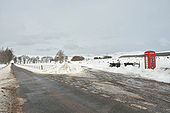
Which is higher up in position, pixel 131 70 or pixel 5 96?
pixel 131 70

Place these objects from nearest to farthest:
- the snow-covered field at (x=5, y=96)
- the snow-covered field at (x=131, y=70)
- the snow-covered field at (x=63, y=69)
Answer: the snow-covered field at (x=5, y=96)
the snow-covered field at (x=131, y=70)
the snow-covered field at (x=63, y=69)

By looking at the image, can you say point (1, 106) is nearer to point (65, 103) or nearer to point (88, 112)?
point (65, 103)

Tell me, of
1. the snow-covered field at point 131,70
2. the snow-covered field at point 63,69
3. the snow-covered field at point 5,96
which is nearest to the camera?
the snow-covered field at point 5,96

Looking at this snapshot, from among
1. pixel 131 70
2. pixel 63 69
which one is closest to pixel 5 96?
pixel 131 70

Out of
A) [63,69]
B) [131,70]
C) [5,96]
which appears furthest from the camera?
[63,69]

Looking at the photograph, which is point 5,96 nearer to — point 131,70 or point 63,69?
point 131,70

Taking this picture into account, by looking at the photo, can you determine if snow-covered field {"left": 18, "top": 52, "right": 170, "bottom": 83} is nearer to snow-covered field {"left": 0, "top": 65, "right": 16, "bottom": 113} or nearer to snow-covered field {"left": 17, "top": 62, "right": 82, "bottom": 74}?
snow-covered field {"left": 17, "top": 62, "right": 82, "bottom": 74}

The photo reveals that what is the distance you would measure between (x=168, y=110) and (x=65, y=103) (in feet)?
11.4

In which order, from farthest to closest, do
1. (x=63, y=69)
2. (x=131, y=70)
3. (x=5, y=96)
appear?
(x=63, y=69), (x=131, y=70), (x=5, y=96)

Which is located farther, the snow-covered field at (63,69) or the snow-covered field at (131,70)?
the snow-covered field at (63,69)

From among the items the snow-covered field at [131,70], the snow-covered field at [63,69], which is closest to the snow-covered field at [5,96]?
the snow-covered field at [131,70]

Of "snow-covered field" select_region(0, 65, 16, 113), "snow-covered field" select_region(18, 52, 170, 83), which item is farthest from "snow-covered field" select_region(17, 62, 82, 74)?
"snow-covered field" select_region(0, 65, 16, 113)

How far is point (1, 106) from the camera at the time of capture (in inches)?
181

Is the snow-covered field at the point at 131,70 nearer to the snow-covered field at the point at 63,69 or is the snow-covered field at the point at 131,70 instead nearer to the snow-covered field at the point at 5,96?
the snow-covered field at the point at 63,69
